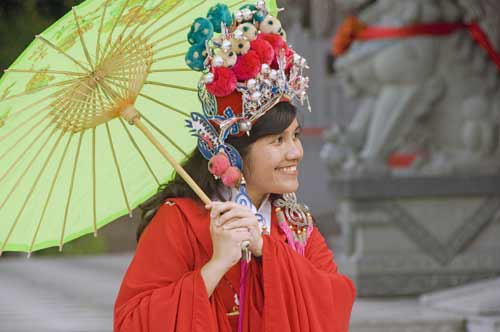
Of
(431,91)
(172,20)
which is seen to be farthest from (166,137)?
(431,91)

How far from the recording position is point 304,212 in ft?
9.14

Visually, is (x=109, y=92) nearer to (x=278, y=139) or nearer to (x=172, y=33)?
(x=172, y=33)

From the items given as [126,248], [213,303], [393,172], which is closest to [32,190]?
[213,303]

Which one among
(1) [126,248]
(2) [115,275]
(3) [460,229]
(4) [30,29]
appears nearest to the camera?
(3) [460,229]

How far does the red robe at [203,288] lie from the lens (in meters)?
2.49

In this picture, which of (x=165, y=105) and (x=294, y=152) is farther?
(x=165, y=105)

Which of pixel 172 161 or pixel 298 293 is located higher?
pixel 172 161

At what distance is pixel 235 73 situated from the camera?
2537 mm

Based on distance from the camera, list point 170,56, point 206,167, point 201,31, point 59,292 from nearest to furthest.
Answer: point 201,31 → point 206,167 → point 170,56 → point 59,292

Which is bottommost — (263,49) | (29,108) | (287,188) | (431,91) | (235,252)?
(235,252)

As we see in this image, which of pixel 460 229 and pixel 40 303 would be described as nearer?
pixel 460 229

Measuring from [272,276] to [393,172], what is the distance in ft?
13.2

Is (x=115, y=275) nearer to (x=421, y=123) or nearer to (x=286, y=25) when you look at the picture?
(x=286, y=25)

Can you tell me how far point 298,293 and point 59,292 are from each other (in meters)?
5.48
